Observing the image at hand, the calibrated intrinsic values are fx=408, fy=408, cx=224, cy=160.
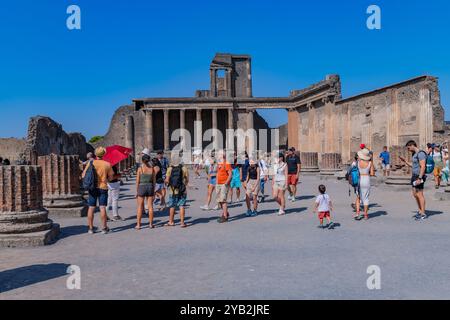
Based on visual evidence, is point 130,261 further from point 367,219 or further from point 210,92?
point 210,92

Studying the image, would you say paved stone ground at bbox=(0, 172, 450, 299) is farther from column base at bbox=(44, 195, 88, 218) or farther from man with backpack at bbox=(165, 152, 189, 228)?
column base at bbox=(44, 195, 88, 218)

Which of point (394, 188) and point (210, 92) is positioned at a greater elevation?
point (210, 92)

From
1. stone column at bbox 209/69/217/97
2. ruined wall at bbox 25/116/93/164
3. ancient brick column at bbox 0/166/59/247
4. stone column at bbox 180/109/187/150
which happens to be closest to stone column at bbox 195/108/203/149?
stone column at bbox 180/109/187/150

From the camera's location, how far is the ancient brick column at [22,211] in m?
7.17

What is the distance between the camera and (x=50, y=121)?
2422cm

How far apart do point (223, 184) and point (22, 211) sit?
14.0ft

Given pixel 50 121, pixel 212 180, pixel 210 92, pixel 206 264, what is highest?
pixel 210 92

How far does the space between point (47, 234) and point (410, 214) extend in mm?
8075

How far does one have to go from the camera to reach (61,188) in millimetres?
10438

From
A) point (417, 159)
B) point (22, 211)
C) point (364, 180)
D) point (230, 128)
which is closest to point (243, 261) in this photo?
point (22, 211)

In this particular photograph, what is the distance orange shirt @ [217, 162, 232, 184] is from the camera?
9.63 metres

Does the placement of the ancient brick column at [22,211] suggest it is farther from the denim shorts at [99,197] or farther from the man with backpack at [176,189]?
the man with backpack at [176,189]

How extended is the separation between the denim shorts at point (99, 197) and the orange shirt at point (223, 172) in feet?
8.67

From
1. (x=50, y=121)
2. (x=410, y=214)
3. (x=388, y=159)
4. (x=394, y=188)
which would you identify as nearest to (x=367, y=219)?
(x=410, y=214)
